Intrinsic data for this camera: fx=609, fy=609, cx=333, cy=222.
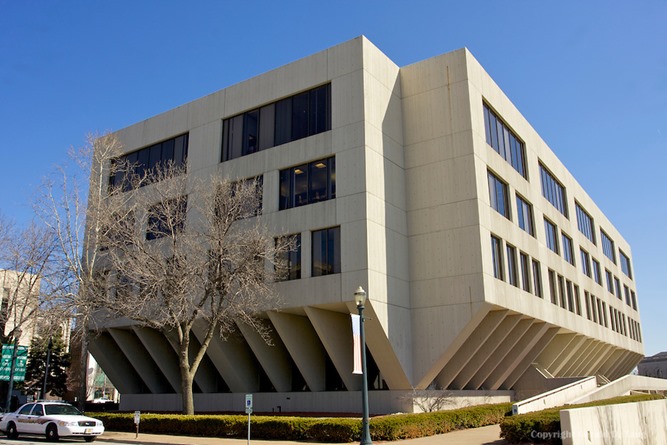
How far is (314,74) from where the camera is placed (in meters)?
30.7

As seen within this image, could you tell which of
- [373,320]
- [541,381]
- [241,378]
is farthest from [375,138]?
[541,381]

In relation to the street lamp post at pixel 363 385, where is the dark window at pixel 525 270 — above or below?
above

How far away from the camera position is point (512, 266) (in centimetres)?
3180

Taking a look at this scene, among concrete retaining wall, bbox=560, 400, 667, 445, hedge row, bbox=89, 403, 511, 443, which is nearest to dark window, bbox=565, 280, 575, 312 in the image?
hedge row, bbox=89, 403, 511, 443

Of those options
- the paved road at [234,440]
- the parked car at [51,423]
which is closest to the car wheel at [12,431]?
the parked car at [51,423]

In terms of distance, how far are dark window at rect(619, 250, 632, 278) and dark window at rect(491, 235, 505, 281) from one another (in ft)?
138

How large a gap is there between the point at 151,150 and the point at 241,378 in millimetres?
15374

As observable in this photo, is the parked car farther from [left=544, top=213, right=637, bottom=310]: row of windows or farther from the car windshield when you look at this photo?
[left=544, top=213, right=637, bottom=310]: row of windows

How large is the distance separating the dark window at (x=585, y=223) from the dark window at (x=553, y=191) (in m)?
4.46

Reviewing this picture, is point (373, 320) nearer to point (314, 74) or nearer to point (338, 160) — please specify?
point (338, 160)

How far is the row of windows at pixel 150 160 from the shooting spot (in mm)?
35853

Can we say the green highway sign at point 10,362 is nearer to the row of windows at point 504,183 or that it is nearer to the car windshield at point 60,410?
the car windshield at point 60,410

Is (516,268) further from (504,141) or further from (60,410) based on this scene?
(60,410)

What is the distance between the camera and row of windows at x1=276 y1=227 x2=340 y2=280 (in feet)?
90.9
